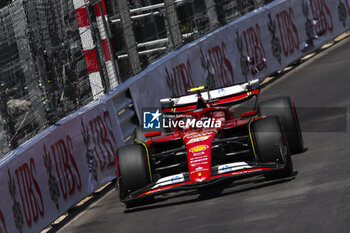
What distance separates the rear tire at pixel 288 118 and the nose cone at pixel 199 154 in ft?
3.12

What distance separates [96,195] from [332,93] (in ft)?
15.1

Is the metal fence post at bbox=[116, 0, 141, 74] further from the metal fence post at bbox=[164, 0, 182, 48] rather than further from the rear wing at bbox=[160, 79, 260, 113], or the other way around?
the rear wing at bbox=[160, 79, 260, 113]

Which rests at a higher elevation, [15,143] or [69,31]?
[69,31]

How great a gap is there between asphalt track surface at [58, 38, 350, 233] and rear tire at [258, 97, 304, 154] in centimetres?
16

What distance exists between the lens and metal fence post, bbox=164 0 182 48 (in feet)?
48.4

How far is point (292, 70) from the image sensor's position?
55.9 ft

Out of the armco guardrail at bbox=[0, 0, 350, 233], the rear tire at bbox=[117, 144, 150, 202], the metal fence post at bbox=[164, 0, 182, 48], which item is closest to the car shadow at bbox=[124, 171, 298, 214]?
the rear tire at bbox=[117, 144, 150, 202]

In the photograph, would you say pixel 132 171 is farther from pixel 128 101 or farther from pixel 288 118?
pixel 128 101

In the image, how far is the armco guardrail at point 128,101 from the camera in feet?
28.6

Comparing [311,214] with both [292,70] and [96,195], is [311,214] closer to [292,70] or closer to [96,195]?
[96,195]

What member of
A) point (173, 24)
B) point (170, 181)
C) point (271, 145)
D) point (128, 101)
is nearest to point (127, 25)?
point (173, 24)

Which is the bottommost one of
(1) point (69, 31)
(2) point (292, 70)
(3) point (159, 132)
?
(2) point (292, 70)

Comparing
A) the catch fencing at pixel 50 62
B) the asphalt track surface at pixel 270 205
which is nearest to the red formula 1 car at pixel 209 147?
the asphalt track surface at pixel 270 205

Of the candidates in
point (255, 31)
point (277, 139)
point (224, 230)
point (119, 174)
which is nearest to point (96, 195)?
point (119, 174)
